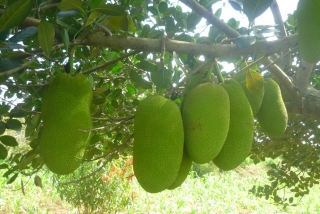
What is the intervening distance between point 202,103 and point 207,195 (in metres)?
4.27

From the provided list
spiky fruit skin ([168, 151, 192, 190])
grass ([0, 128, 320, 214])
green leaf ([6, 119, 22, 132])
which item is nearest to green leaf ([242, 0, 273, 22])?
spiky fruit skin ([168, 151, 192, 190])

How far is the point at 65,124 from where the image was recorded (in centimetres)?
84

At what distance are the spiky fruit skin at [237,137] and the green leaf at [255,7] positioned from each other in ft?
0.85

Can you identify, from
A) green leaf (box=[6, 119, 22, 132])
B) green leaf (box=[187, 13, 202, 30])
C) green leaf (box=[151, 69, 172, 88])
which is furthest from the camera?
green leaf (box=[187, 13, 202, 30])

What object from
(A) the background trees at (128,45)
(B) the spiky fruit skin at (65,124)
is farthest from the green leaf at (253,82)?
(B) the spiky fruit skin at (65,124)

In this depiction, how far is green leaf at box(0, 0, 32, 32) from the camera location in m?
0.70

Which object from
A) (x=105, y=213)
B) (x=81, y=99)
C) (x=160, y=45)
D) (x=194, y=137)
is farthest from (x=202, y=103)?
(x=105, y=213)

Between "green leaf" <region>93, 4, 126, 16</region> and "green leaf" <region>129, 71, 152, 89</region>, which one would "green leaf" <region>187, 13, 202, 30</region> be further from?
"green leaf" <region>93, 4, 126, 16</region>

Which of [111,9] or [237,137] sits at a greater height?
[111,9]

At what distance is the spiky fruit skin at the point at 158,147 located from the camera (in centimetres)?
79

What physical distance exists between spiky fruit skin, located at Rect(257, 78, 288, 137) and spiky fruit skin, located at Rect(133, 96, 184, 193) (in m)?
0.47

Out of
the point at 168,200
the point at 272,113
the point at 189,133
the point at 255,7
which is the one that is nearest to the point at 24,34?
the point at 189,133

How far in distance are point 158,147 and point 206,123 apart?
153 millimetres

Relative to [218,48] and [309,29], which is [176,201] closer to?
[218,48]
